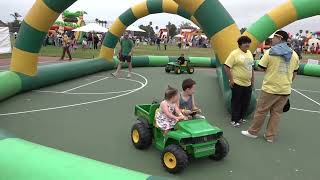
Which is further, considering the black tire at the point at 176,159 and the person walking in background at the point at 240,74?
the person walking in background at the point at 240,74

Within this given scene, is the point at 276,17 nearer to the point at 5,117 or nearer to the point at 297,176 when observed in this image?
the point at 297,176

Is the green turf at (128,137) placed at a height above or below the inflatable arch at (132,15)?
below

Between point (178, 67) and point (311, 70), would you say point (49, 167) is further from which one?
point (311, 70)

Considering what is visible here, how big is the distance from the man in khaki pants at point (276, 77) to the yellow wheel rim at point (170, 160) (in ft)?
6.97

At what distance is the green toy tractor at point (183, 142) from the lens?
4.49 m

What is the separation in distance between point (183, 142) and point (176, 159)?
0.23 meters

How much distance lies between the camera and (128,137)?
5875 mm

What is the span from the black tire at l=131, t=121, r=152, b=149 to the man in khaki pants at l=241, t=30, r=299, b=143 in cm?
193

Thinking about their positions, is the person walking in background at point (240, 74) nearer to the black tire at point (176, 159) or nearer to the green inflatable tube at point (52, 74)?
the black tire at point (176, 159)

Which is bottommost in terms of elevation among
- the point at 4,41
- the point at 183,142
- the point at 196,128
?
the point at 4,41

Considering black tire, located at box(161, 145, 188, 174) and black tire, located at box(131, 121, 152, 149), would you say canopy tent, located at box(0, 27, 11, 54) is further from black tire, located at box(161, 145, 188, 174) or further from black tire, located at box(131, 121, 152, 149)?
black tire, located at box(161, 145, 188, 174)

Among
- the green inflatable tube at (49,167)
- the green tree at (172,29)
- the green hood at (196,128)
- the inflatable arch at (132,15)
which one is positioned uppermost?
the inflatable arch at (132,15)

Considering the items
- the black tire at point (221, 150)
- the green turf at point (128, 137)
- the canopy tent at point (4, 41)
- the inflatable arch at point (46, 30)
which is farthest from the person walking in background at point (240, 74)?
the canopy tent at point (4, 41)

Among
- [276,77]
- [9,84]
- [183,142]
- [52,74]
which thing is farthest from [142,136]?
[52,74]
